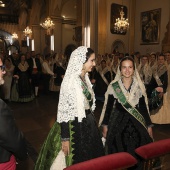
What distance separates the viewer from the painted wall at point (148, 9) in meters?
12.8

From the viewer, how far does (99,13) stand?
12.8m

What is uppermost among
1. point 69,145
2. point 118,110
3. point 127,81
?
point 127,81

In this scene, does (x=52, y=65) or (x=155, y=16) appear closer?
(x=52, y=65)

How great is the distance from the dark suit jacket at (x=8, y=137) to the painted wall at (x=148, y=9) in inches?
501

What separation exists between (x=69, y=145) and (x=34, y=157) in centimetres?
166

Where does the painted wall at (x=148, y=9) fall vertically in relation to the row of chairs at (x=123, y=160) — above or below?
above

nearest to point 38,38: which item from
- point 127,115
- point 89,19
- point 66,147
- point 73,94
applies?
point 89,19

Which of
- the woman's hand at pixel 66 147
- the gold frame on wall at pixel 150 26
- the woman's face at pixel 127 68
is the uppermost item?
the gold frame on wall at pixel 150 26

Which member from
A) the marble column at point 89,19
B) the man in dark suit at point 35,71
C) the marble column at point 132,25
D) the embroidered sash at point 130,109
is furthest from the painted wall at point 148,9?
the embroidered sash at point 130,109

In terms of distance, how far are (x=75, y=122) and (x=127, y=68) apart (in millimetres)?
942

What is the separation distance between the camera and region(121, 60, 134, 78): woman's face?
2748 mm

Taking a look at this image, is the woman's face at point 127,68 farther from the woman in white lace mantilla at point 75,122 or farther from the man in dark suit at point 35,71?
the man in dark suit at point 35,71

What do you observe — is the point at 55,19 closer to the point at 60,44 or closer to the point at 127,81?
the point at 60,44

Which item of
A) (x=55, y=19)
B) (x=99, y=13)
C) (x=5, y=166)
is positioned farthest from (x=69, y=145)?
(x=55, y=19)
